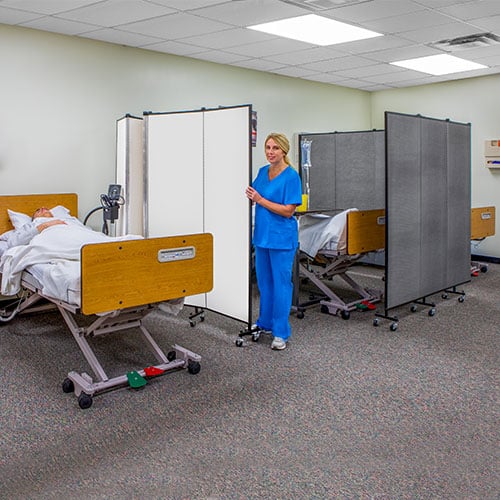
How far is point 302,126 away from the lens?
6812 mm

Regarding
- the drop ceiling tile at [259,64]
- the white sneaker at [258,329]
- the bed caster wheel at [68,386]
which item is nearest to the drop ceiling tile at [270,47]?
the drop ceiling tile at [259,64]

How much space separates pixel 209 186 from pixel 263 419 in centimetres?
176

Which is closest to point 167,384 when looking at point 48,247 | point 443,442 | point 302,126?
point 48,247

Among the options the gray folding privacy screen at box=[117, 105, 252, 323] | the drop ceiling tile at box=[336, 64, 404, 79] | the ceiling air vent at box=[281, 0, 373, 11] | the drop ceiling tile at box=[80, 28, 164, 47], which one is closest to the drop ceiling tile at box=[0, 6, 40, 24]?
the drop ceiling tile at box=[80, 28, 164, 47]

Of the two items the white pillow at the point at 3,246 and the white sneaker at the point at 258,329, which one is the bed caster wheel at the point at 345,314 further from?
the white pillow at the point at 3,246

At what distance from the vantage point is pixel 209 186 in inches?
149

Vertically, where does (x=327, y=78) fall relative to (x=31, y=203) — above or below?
above

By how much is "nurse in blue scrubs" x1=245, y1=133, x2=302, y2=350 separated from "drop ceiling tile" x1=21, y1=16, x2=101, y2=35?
1868 mm

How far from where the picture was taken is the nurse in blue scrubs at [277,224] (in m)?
3.40

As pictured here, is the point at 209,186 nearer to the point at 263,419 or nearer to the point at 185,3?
the point at 185,3

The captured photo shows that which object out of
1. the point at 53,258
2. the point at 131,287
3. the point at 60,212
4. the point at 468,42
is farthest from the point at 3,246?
the point at 468,42

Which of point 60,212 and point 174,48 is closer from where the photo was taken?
point 60,212

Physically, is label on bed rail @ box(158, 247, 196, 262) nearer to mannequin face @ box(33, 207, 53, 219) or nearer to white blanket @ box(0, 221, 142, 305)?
white blanket @ box(0, 221, 142, 305)

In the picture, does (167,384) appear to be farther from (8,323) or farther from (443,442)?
(8,323)
